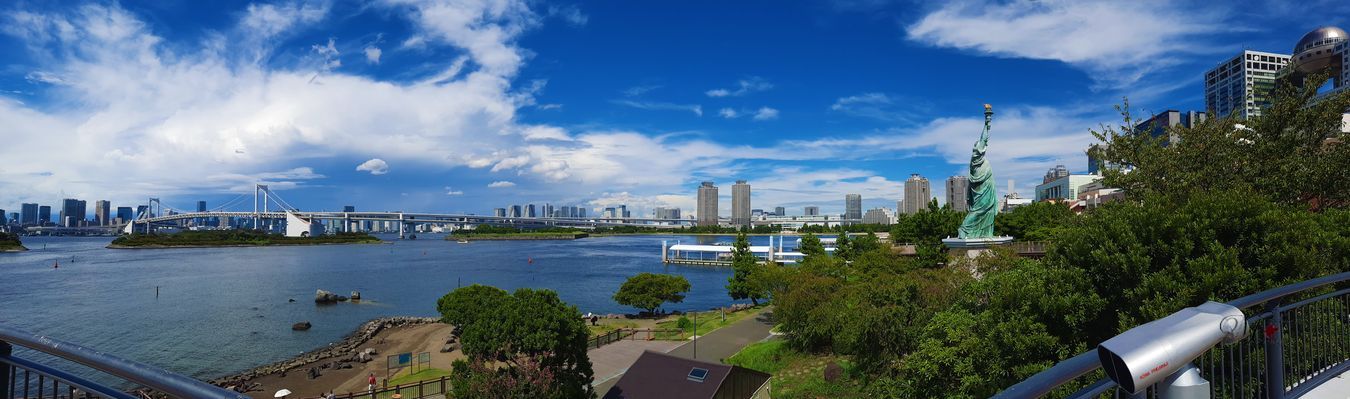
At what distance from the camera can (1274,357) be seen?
324 centimetres

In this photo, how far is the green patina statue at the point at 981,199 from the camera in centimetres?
2473

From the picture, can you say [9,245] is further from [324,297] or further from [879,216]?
[879,216]

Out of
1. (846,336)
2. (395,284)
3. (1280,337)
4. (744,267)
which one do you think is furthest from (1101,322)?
(395,284)

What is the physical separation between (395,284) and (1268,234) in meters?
54.0

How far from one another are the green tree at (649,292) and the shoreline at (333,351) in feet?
34.2

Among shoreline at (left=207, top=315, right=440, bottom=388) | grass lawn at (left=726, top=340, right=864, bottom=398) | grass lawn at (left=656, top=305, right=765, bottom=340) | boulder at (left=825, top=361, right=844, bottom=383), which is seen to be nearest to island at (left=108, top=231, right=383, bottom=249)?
shoreline at (left=207, top=315, right=440, bottom=388)

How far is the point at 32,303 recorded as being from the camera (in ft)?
127

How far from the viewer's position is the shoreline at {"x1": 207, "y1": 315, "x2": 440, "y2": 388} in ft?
74.0

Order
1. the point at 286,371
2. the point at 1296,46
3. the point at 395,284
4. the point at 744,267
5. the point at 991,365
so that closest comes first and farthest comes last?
the point at 991,365
the point at 286,371
the point at 744,267
the point at 395,284
the point at 1296,46

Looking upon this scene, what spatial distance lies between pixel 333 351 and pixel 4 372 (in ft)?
91.3

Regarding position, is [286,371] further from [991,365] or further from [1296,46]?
[1296,46]

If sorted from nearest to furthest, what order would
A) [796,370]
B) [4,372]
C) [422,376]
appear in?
[4,372]
[796,370]
[422,376]

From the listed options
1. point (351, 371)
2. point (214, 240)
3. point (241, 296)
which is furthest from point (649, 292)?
point (214, 240)

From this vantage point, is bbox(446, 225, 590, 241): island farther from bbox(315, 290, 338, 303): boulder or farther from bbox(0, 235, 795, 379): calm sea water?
bbox(315, 290, 338, 303): boulder
